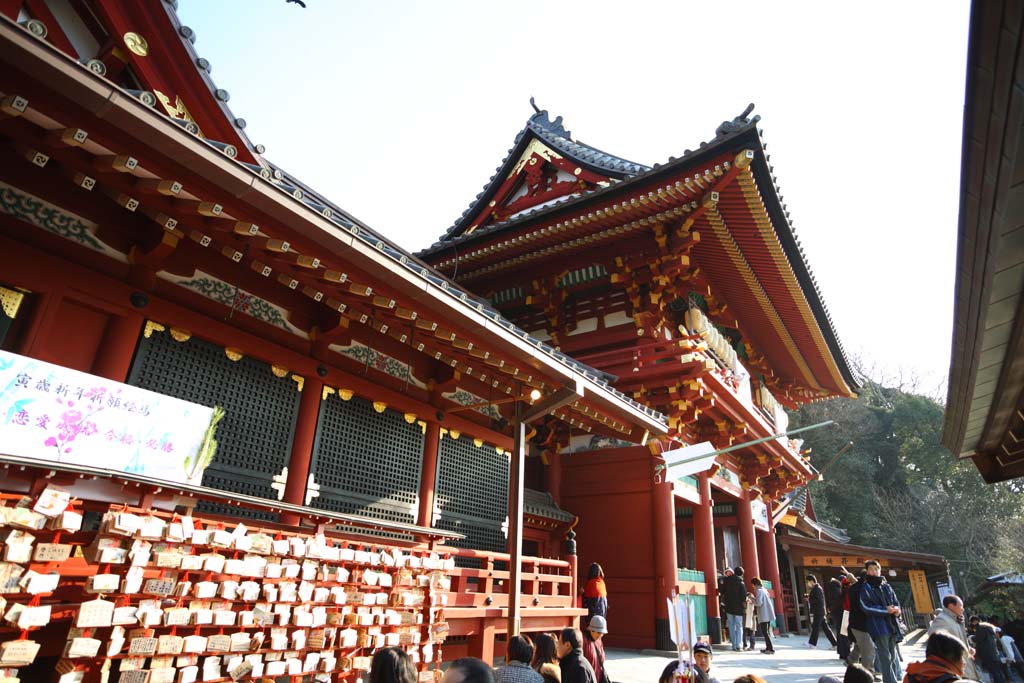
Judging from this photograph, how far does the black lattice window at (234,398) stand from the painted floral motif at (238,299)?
0.47 m

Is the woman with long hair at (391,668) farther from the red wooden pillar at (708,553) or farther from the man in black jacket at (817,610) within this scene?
the man in black jacket at (817,610)

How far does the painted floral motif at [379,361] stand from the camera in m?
7.29

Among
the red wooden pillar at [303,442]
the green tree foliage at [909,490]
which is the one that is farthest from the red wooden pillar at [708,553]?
the green tree foliage at [909,490]

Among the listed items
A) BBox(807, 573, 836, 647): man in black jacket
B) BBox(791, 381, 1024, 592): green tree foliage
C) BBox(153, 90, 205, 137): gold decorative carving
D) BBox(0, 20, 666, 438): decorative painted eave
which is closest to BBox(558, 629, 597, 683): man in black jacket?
BBox(0, 20, 666, 438): decorative painted eave

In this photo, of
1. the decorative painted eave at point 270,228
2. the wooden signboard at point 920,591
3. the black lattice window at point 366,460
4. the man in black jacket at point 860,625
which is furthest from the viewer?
the wooden signboard at point 920,591

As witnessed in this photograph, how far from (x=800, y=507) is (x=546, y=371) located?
20.1m

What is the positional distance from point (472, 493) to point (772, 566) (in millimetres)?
12717

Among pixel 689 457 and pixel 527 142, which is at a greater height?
pixel 527 142

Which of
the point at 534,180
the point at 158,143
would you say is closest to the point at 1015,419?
the point at 158,143

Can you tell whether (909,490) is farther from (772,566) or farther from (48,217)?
(48,217)

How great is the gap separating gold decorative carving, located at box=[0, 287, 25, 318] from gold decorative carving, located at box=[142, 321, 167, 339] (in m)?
0.93

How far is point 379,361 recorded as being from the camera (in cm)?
766

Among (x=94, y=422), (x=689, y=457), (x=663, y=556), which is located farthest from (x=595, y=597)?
(x=94, y=422)

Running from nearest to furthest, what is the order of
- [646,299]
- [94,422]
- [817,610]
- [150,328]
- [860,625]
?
1. [94,422]
2. [150,328]
3. [860,625]
4. [646,299]
5. [817,610]
